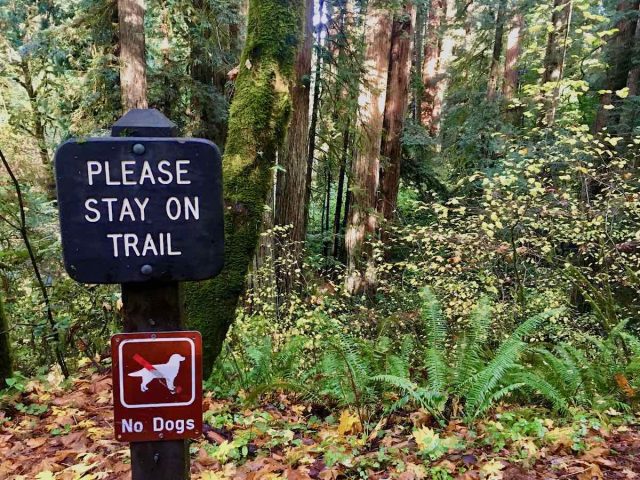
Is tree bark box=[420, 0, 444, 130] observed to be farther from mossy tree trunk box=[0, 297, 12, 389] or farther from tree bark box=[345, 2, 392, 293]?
mossy tree trunk box=[0, 297, 12, 389]

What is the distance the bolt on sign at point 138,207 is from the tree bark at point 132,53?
7710 millimetres

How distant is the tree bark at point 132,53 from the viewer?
866cm

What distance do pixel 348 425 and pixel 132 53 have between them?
25.5ft

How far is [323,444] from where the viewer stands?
367 cm

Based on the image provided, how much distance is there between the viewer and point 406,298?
29.5 ft

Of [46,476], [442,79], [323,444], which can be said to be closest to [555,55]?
[323,444]

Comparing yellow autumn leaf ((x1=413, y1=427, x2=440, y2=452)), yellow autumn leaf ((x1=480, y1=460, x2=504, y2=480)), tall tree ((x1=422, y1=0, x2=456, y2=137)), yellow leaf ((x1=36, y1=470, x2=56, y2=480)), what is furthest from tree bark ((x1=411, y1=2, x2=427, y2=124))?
yellow leaf ((x1=36, y1=470, x2=56, y2=480))

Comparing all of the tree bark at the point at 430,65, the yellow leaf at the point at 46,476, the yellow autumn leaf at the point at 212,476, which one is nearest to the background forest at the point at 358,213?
the yellow autumn leaf at the point at 212,476

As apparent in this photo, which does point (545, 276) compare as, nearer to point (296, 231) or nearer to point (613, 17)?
point (296, 231)

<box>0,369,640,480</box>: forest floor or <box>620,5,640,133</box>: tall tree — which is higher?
<box>620,5,640,133</box>: tall tree

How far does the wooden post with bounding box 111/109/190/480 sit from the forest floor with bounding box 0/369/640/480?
140cm

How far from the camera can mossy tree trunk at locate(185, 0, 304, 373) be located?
4.17 metres

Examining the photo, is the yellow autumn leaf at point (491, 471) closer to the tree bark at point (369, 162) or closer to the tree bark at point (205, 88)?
the tree bark at point (369, 162)

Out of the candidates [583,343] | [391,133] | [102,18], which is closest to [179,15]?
[102,18]
